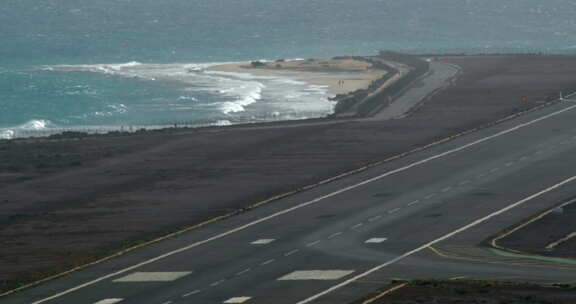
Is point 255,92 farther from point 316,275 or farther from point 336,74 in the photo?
point 316,275

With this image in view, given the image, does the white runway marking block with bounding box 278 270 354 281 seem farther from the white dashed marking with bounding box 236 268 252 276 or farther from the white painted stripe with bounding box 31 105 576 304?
the white painted stripe with bounding box 31 105 576 304

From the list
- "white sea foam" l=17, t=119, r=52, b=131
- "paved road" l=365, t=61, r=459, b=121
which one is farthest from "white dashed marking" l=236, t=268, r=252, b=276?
"white sea foam" l=17, t=119, r=52, b=131

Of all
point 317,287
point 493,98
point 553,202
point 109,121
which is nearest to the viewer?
point 317,287

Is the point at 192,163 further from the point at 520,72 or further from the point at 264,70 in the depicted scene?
the point at 264,70

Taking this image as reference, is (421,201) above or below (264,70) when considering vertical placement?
below

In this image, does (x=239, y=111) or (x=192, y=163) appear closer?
(x=192, y=163)

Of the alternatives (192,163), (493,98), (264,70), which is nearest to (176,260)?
(192,163)
